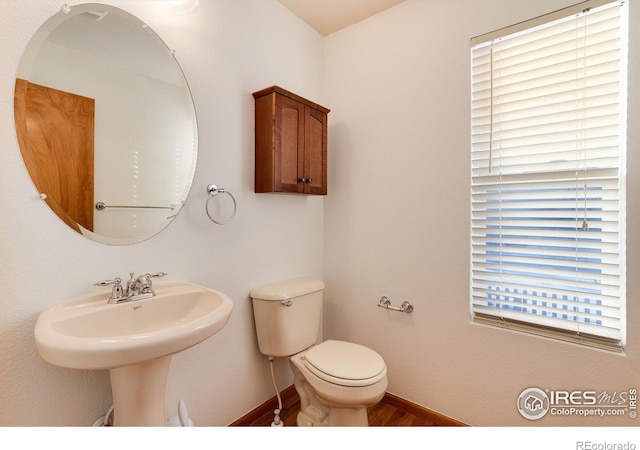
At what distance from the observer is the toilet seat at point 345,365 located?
4.30 feet

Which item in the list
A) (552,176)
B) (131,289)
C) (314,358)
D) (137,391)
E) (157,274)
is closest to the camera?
Result: (137,391)

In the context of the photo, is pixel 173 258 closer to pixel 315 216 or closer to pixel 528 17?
pixel 315 216

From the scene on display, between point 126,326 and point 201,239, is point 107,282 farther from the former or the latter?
point 201,239

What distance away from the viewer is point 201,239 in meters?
1.42

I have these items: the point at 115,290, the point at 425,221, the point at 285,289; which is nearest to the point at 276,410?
the point at 285,289

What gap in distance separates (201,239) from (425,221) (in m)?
1.21

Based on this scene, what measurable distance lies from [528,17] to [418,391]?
2.04 m

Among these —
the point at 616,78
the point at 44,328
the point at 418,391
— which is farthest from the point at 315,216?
the point at 616,78

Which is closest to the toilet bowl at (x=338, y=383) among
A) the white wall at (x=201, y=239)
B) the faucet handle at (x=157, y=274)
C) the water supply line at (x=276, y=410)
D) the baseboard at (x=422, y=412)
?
the water supply line at (x=276, y=410)

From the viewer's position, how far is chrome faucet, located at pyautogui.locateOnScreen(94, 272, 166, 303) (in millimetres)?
1094

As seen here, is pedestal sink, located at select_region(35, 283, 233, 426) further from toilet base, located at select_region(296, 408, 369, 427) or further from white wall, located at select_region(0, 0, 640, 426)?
toilet base, located at select_region(296, 408, 369, 427)

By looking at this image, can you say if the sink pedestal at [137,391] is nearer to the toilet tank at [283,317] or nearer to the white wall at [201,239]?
the white wall at [201,239]
